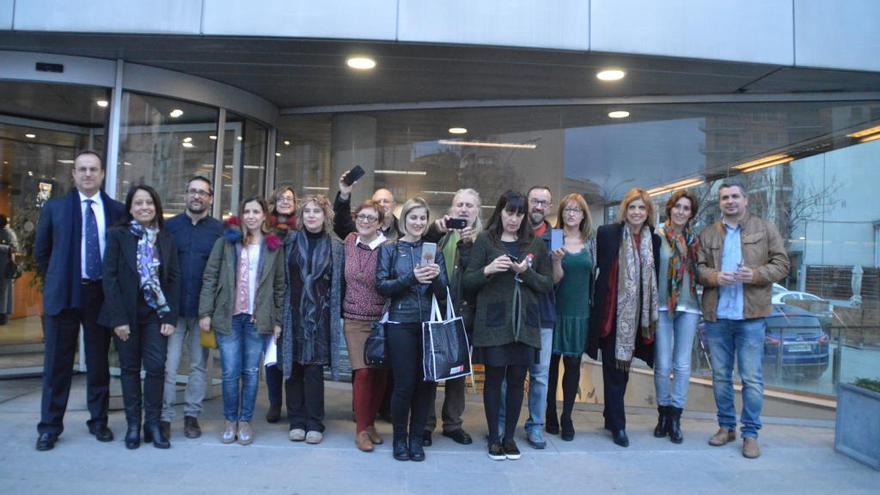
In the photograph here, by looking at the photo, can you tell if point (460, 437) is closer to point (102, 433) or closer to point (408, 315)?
point (408, 315)

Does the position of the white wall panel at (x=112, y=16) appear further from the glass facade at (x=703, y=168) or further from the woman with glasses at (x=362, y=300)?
the glass facade at (x=703, y=168)

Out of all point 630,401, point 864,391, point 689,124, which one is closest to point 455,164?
point 689,124

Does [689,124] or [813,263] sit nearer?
[813,263]

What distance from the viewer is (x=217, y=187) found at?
7.18 m

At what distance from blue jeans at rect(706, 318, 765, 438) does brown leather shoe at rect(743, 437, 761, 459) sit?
1.5 inches

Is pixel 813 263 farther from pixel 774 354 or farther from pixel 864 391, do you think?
pixel 864 391

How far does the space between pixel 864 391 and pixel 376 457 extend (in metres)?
3.64

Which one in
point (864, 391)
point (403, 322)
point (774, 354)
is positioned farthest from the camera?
point (774, 354)

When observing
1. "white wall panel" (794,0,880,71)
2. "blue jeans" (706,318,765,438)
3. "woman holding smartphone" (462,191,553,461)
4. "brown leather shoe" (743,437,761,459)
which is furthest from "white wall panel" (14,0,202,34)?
"brown leather shoe" (743,437,761,459)

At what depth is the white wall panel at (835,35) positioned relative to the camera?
6008 mm

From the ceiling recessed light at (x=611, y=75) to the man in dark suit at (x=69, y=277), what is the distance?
14.7ft

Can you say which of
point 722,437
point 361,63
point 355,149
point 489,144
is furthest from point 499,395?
point 355,149

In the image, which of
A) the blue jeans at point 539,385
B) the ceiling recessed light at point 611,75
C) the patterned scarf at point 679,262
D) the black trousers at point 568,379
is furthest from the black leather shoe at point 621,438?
the ceiling recessed light at point 611,75

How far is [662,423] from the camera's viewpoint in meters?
5.49
